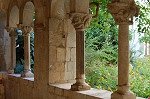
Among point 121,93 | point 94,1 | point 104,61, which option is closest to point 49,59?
point 94,1

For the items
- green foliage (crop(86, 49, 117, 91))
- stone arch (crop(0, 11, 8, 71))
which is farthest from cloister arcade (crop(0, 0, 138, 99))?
green foliage (crop(86, 49, 117, 91))

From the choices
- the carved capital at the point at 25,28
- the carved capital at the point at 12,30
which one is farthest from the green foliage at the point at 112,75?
the carved capital at the point at 12,30

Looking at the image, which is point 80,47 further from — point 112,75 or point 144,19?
point 112,75

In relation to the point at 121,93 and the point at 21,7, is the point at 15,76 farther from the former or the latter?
the point at 121,93

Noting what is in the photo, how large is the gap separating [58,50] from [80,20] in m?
0.89

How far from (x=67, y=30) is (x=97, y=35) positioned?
2.71 metres

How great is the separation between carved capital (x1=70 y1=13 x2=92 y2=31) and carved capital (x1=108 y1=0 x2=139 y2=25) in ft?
2.91

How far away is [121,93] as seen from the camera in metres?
3.29

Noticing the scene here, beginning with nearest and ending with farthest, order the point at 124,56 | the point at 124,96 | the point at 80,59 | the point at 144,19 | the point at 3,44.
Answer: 1. the point at 124,96
2. the point at 124,56
3. the point at 80,59
4. the point at 144,19
5. the point at 3,44

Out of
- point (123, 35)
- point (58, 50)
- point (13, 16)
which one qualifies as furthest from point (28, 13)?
point (123, 35)

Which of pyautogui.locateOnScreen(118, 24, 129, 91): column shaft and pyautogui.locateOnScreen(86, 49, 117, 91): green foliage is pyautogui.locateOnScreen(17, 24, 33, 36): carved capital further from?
pyautogui.locateOnScreen(118, 24, 129, 91): column shaft

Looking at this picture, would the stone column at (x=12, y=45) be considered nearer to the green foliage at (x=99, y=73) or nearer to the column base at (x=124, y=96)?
the green foliage at (x=99, y=73)

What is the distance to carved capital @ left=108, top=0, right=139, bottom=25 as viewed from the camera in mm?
3257

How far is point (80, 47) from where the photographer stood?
424 centimetres
